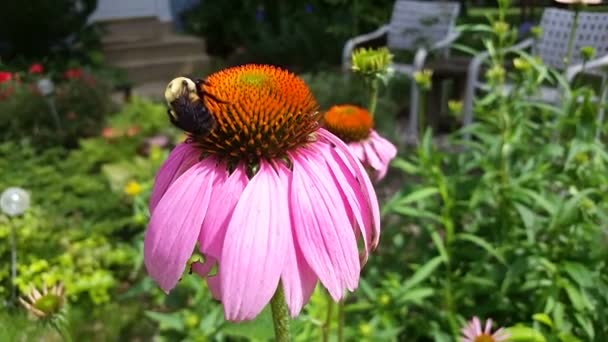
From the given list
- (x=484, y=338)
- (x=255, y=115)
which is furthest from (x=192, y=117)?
(x=484, y=338)

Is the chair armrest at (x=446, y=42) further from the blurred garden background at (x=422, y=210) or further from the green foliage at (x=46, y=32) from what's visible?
the green foliage at (x=46, y=32)

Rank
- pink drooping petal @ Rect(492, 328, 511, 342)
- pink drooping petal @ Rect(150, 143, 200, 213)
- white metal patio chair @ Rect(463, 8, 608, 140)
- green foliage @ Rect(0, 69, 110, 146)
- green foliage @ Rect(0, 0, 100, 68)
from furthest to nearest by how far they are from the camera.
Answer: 1. green foliage @ Rect(0, 0, 100, 68)
2. green foliage @ Rect(0, 69, 110, 146)
3. white metal patio chair @ Rect(463, 8, 608, 140)
4. pink drooping petal @ Rect(492, 328, 511, 342)
5. pink drooping petal @ Rect(150, 143, 200, 213)

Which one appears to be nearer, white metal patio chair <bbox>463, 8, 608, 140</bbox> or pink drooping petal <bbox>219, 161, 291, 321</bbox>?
pink drooping petal <bbox>219, 161, 291, 321</bbox>

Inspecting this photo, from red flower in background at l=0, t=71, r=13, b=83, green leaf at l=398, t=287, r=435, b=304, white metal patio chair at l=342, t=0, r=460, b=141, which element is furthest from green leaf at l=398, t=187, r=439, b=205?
white metal patio chair at l=342, t=0, r=460, b=141

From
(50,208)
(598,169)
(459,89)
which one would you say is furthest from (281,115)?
(459,89)

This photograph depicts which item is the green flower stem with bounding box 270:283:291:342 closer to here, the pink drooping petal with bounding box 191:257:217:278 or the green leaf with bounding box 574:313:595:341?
the pink drooping petal with bounding box 191:257:217:278

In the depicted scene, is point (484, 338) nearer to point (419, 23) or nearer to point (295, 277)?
point (295, 277)
